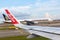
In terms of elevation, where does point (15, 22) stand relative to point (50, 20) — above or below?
above

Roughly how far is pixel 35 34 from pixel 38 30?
0.33 m

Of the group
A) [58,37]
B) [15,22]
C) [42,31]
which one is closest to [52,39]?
[58,37]

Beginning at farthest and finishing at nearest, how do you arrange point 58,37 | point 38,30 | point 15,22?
point 15,22, point 38,30, point 58,37

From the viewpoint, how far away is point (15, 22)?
7.53 m

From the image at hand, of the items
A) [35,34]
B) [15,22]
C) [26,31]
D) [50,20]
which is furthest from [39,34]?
[50,20]

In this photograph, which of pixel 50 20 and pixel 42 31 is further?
pixel 50 20

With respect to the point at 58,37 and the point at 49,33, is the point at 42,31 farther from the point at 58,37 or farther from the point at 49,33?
the point at 58,37

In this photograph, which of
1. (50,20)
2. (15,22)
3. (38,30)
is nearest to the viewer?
(38,30)

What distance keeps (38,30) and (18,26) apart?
0.83 meters

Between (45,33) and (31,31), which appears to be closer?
(45,33)

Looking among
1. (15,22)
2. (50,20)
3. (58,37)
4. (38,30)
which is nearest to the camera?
(58,37)

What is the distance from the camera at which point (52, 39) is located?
5.63 metres

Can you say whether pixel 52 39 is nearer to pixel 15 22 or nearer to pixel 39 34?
pixel 39 34

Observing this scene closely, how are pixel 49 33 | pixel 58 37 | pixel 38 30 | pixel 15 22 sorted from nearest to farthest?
pixel 58 37
pixel 49 33
pixel 38 30
pixel 15 22
